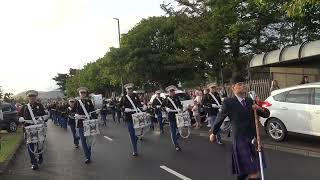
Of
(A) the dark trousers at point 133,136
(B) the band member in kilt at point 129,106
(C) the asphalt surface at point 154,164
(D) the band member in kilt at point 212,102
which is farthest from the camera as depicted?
(D) the band member in kilt at point 212,102

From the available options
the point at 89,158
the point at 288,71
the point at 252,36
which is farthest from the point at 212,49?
the point at 89,158

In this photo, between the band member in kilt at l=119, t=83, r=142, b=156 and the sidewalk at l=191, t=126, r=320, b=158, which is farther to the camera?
the band member in kilt at l=119, t=83, r=142, b=156

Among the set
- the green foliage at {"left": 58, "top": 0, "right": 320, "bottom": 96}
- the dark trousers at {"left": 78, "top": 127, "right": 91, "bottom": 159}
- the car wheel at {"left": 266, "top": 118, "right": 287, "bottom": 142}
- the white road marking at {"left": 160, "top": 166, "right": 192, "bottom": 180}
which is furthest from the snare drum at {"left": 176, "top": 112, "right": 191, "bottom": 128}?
the green foliage at {"left": 58, "top": 0, "right": 320, "bottom": 96}

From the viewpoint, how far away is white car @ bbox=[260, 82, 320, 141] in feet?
43.3

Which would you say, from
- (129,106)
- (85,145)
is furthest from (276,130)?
(85,145)

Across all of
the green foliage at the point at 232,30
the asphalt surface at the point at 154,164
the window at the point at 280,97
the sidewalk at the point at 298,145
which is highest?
the green foliage at the point at 232,30

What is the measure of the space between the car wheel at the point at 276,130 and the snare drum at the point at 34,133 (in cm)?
606

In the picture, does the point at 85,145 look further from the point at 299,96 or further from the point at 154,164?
the point at 299,96

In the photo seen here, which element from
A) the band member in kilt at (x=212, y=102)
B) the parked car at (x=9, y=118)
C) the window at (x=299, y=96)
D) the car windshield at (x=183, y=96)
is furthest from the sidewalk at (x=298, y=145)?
the parked car at (x=9, y=118)

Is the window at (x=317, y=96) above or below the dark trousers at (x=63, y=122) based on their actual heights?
above

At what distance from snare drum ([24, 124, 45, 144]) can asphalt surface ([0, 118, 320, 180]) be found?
29.7 inches

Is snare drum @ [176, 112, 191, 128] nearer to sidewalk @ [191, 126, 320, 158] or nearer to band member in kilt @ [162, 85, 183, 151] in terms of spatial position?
band member in kilt @ [162, 85, 183, 151]

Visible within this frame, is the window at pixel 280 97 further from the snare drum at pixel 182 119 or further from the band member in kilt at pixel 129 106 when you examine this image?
the band member in kilt at pixel 129 106

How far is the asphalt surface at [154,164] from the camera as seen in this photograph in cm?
1062
